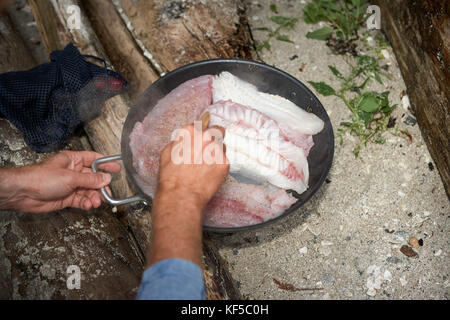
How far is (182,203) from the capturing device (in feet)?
5.32

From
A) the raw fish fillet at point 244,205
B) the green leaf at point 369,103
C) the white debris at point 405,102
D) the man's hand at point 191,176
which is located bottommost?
the white debris at point 405,102

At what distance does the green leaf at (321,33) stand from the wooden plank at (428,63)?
0.50 metres

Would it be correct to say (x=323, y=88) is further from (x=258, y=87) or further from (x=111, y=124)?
(x=111, y=124)

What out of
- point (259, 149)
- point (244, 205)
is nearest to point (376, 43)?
point (259, 149)

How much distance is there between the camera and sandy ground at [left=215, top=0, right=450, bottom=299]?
2355mm

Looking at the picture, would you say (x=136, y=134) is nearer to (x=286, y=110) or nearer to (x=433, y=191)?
(x=286, y=110)

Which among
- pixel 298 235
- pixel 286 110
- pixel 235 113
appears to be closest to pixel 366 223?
pixel 298 235

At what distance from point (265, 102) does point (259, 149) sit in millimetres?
348

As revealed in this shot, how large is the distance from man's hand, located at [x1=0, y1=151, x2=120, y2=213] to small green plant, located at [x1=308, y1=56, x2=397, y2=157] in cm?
180

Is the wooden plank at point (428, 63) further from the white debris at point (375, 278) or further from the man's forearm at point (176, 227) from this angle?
the man's forearm at point (176, 227)

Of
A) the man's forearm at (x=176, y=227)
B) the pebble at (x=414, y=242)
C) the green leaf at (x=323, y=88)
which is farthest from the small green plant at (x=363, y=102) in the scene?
the man's forearm at (x=176, y=227)

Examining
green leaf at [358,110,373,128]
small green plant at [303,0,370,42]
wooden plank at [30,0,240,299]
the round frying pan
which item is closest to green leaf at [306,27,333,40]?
small green plant at [303,0,370,42]

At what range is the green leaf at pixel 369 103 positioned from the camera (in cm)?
281

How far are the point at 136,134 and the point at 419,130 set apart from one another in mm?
2113
